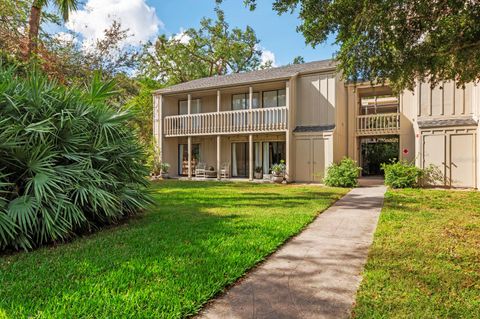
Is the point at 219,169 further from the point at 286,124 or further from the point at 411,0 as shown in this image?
the point at 411,0

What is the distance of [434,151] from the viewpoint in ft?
44.8

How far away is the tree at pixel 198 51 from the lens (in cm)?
3088

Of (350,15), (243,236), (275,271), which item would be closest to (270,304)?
(275,271)

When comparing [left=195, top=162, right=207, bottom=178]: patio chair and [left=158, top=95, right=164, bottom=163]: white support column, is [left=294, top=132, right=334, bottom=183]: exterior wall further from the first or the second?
[left=158, top=95, right=164, bottom=163]: white support column

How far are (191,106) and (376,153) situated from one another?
13955 millimetres

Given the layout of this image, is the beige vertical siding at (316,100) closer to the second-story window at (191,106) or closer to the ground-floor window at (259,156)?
the ground-floor window at (259,156)

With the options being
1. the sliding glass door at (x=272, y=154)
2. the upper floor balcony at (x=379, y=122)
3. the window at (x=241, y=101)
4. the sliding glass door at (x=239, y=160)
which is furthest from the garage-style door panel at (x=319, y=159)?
the window at (x=241, y=101)

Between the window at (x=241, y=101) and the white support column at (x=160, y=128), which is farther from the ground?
Result: the window at (x=241, y=101)

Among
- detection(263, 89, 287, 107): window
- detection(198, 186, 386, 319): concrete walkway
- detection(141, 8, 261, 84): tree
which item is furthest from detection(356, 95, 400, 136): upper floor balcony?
detection(141, 8, 261, 84): tree

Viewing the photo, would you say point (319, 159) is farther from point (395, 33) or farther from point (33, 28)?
point (33, 28)

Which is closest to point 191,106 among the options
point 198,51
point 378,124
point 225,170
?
point 225,170

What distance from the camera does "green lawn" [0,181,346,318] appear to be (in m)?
2.90

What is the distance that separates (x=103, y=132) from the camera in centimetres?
620

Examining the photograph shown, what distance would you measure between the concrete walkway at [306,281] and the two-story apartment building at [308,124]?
10.0 m
